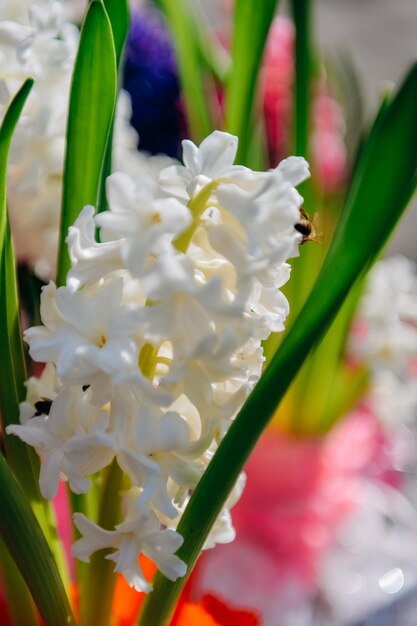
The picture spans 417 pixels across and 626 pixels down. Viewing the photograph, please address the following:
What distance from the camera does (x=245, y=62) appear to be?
342mm

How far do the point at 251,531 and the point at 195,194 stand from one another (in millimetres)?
286

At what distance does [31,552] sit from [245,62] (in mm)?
217

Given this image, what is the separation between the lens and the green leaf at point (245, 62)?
12.3 inches

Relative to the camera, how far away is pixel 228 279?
0.20 m

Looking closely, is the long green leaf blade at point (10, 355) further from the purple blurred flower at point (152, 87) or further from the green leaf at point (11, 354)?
the purple blurred flower at point (152, 87)

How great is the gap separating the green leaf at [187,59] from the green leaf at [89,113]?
19 centimetres

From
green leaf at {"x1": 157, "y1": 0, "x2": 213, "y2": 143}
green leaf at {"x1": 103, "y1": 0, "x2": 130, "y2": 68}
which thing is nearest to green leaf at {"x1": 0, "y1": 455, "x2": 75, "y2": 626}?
green leaf at {"x1": 103, "y1": 0, "x2": 130, "y2": 68}

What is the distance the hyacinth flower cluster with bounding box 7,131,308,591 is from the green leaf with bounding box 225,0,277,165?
0.13 metres

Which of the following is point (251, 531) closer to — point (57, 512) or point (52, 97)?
point (57, 512)

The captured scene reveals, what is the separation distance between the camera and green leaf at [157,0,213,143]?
42 cm

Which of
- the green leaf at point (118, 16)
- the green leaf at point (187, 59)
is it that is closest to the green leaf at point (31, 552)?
the green leaf at point (118, 16)

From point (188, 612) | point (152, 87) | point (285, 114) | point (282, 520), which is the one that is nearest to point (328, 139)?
point (285, 114)

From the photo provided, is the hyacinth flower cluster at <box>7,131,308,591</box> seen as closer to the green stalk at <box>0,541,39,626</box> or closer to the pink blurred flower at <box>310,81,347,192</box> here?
the green stalk at <box>0,541,39,626</box>

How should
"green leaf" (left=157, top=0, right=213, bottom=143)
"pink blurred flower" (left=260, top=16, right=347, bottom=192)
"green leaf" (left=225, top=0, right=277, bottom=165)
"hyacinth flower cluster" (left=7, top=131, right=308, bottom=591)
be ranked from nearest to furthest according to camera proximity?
"hyacinth flower cluster" (left=7, top=131, right=308, bottom=591)
"green leaf" (left=225, top=0, right=277, bottom=165)
"green leaf" (left=157, top=0, right=213, bottom=143)
"pink blurred flower" (left=260, top=16, right=347, bottom=192)
